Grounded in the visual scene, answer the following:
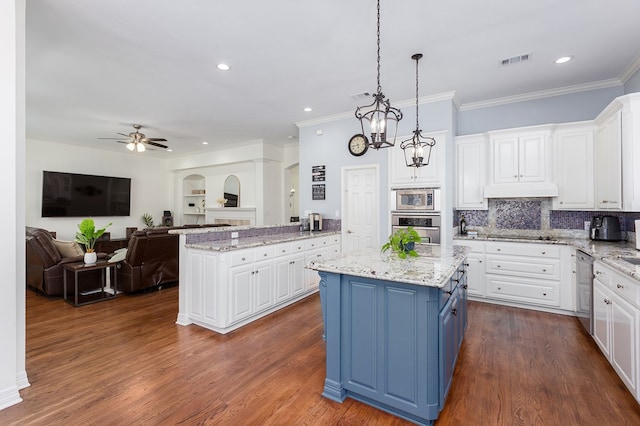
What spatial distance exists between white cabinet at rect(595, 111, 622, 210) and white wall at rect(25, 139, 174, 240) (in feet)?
32.3

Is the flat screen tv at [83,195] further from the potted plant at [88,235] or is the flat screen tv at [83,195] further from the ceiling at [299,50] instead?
the potted plant at [88,235]

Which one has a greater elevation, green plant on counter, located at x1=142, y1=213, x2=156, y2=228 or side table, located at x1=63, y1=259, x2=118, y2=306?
green plant on counter, located at x1=142, y1=213, x2=156, y2=228

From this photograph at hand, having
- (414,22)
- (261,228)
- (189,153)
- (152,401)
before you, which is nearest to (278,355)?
(152,401)

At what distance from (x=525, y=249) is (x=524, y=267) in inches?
9.3

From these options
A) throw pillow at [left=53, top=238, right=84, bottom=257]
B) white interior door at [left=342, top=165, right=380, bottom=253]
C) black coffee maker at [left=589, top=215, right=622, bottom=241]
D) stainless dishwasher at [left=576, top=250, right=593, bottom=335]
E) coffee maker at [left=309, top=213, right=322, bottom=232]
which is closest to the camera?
stainless dishwasher at [left=576, top=250, right=593, bottom=335]

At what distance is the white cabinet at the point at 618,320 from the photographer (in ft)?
6.60

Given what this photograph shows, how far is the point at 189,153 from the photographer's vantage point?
8.71 m

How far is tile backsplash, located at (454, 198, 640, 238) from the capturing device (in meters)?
4.14

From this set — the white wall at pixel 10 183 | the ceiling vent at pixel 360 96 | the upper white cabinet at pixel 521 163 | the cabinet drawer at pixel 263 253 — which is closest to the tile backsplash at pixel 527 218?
the upper white cabinet at pixel 521 163

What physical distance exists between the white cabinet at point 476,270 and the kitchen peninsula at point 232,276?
2451 millimetres

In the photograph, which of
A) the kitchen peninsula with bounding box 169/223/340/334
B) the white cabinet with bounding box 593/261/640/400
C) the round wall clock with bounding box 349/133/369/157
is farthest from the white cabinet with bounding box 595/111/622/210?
the kitchen peninsula with bounding box 169/223/340/334

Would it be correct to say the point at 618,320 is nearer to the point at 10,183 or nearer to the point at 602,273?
the point at 602,273

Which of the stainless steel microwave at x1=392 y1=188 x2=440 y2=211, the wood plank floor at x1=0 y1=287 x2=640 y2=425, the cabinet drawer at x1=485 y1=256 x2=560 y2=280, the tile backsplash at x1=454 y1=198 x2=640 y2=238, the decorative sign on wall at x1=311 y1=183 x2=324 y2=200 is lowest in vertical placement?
the wood plank floor at x1=0 y1=287 x2=640 y2=425

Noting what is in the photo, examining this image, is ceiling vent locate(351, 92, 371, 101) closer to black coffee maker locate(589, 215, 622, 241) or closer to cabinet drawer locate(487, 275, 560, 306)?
cabinet drawer locate(487, 275, 560, 306)
